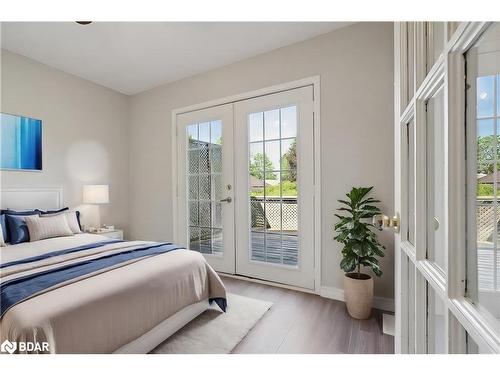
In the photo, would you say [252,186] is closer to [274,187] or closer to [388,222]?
[274,187]

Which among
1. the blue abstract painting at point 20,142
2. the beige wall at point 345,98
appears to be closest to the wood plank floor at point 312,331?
the beige wall at point 345,98

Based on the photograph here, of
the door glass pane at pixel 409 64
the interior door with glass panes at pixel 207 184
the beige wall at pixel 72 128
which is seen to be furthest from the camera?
the interior door with glass panes at pixel 207 184

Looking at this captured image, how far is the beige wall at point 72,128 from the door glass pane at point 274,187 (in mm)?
2319

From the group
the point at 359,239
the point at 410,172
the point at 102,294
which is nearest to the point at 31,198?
the point at 102,294

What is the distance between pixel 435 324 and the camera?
0.55 meters

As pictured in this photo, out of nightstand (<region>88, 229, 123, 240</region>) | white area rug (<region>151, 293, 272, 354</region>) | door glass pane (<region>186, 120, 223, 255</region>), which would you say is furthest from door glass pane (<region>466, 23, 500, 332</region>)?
nightstand (<region>88, 229, 123, 240</region>)

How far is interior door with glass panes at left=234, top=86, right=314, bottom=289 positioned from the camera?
8.70ft

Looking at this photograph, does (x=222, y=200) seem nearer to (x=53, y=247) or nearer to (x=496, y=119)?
(x=53, y=247)

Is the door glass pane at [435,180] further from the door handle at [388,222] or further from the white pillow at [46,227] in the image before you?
the white pillow at [46,227]

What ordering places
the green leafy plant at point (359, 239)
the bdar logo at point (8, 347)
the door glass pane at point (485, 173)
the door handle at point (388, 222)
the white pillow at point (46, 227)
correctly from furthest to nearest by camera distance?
the white pillow at point (46, 227) < the green leafy plant at point (359, 239) < the bdar logo at point (8, 347) < the door handle at point (388, 222) < the door glass pane at point (485, 173)

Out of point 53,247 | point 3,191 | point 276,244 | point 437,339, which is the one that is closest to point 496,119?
point 437,339

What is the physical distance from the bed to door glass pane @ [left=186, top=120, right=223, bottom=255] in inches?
43.9

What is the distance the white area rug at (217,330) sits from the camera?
1.68 meters

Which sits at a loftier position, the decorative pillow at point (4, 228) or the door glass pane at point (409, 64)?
the door glass pane at point (409, 64)
